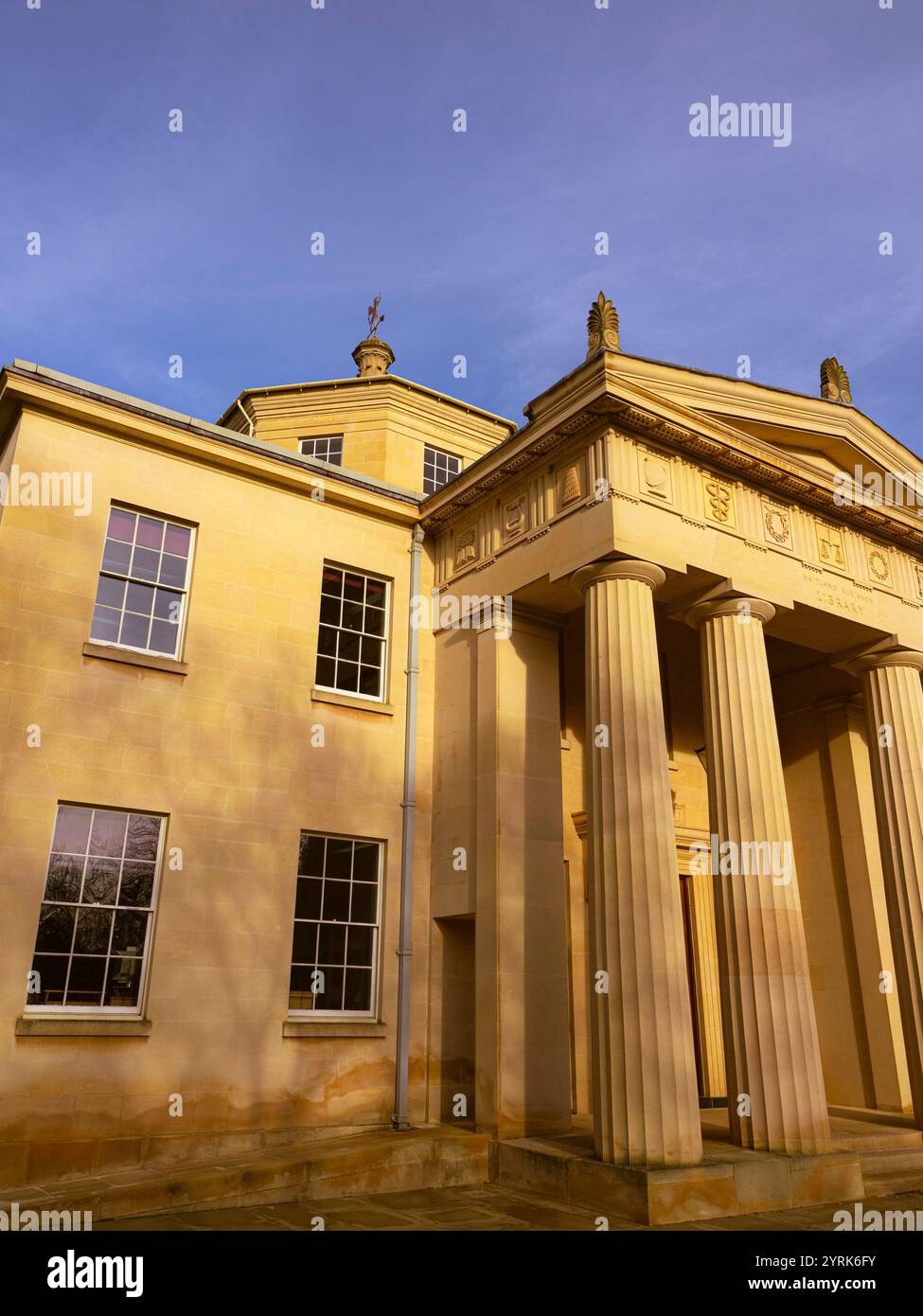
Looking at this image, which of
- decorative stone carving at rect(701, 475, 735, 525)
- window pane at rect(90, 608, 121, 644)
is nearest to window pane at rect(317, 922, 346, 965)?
window pane at rect(90, 608, 121, 644)

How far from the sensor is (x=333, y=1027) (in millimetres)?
12648

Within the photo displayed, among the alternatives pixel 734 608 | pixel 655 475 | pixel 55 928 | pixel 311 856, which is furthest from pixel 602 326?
pixel 55 928

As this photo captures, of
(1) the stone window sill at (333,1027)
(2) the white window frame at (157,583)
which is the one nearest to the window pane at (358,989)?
(1) the stone window sill at (333,1027)

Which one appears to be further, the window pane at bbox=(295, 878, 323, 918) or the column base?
the window pane at bbox=(295, 878, 323, 918)

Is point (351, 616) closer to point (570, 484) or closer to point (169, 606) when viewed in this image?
point (169, 606)

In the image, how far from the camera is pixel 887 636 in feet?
50.8

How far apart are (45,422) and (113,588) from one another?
2287 mm

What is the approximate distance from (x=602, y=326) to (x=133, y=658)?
7.52m

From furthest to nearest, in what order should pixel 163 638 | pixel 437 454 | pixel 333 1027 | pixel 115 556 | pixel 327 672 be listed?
pixel 437 454 < pixel 327 672 < pixel 163 638 < pixel 115 556 < pixel 333 1027

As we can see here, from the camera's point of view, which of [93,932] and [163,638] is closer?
[93,932]

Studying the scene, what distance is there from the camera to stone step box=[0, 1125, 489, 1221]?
9.20m

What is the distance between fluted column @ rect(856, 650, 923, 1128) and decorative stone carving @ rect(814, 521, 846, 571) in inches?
66.8

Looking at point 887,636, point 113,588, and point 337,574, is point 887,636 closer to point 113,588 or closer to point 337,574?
point 337,574

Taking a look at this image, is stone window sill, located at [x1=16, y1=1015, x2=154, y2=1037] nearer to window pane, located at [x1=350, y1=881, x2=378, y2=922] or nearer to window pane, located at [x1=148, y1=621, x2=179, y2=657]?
window pane, located at [x1=350, y1=881, x2=378, y2=922]
